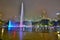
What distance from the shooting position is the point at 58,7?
168cm

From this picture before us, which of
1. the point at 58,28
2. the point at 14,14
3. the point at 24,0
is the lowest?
the point at 58,28

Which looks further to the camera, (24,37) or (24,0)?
(24,0)

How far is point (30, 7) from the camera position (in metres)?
1.70

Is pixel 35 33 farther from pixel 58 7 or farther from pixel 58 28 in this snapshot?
pixel 58 7

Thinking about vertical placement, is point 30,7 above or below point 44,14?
above

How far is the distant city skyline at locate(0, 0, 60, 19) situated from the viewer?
167 centimetres

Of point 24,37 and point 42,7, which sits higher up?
point 42,7

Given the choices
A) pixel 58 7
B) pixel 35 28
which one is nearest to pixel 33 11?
pixel 35 28

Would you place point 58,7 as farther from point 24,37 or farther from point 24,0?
point 24,37

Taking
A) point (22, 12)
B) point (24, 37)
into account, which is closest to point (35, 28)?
point (24, 37)

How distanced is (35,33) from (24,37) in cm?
15

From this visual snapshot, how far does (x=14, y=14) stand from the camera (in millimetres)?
1682

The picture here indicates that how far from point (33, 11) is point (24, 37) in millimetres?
379

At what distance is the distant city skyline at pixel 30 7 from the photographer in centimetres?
167
